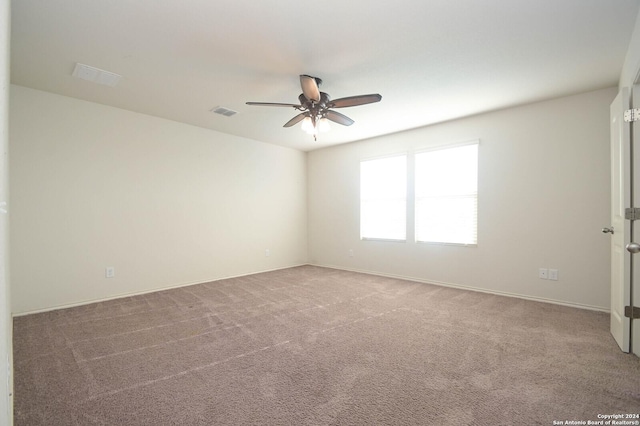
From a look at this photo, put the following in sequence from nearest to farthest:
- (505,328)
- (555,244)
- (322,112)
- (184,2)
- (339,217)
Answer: (184,2), (505,328), (322,112), (555,244), (339,217)

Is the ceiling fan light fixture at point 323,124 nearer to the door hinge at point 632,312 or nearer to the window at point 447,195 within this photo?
the window at point 447,195

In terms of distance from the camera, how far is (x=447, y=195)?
4434 mm

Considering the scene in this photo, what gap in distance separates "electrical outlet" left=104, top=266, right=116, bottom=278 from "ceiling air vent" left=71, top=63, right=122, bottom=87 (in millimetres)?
2234

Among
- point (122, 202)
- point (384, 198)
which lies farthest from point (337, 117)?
point (122, 202)

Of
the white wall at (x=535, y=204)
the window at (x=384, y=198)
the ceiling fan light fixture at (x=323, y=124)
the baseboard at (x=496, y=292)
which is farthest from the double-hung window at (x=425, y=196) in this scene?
the ceiling fan light fixture at (x=323, y=124)

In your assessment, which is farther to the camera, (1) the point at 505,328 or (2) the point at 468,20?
(1) the point at 505,328

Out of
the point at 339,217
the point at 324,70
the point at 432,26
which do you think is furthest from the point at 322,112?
the point at 339,217

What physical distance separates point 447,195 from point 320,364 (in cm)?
327

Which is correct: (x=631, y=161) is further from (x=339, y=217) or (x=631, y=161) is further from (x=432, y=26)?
(x=339, y=217)

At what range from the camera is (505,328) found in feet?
9.20

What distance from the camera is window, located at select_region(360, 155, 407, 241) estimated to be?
4.99 metres

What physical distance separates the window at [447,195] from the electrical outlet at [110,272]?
14.3 ft

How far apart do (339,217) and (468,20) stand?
405 cm

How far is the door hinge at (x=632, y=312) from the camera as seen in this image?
85.1 inches
